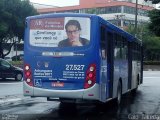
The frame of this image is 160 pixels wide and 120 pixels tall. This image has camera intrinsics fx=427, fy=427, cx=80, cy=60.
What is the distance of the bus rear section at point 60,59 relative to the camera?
38.9 feet

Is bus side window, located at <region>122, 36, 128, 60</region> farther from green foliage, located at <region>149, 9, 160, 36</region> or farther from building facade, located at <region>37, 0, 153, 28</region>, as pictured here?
building facade, located at <region>37, 0, 153, 28</region>

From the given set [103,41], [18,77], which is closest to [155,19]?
[103,41]

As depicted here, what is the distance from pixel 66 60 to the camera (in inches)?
477

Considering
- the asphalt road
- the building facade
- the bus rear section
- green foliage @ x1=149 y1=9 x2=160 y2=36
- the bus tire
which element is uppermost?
the building facade

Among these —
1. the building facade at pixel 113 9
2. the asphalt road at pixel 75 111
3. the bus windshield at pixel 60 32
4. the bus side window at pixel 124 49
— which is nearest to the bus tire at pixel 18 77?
the asphalt road at pixel 75 111

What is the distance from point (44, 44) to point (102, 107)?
11.5 feet

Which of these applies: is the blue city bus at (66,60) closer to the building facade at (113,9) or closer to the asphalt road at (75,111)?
the asphalt road at (75,111)

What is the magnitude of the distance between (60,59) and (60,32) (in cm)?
79

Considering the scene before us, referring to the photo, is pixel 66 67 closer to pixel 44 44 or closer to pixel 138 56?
pixel 44 44

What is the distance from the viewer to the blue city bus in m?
11.9

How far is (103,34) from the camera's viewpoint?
12570 millimetres

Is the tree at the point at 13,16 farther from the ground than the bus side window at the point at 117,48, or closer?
farther from the ground

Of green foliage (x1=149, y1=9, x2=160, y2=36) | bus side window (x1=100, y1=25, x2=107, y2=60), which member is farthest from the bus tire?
bus side window (x1=100, y1=25, x2=107, y2=60)

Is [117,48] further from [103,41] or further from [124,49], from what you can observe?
[103,41]
